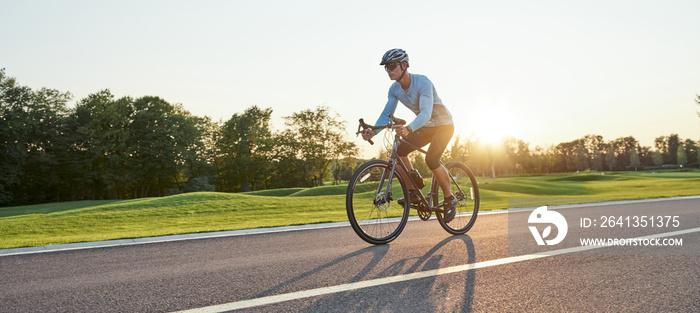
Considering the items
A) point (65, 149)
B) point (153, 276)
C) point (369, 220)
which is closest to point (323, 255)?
point (369, 220)

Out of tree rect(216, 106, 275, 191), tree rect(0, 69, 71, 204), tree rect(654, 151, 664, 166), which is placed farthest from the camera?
tree rect(654, 151, 664, 166)

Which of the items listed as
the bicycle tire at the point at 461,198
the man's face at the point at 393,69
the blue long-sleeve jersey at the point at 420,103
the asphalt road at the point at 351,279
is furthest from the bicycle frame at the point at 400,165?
the man's face at the point at 393,69

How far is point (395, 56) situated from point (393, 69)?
0.15 m

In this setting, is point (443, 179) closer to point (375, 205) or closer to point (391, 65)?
point (375, 205)

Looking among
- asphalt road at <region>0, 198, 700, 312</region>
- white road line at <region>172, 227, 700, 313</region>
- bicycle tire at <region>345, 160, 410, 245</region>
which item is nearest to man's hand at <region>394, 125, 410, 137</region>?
bicycle tire at <region>345, 160, 410, 245</region>

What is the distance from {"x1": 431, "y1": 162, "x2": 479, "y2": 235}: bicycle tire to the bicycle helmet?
1743 millimetres

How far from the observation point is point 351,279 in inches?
129

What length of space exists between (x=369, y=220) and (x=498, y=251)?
4.78 feet

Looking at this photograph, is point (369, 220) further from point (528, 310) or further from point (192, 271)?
point (528, 310)

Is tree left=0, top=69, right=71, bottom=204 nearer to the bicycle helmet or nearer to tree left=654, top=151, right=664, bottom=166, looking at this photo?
the bicycle helmet

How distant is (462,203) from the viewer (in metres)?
6.24

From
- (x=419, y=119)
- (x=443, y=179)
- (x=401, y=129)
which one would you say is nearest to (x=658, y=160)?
(x=443, y=179)

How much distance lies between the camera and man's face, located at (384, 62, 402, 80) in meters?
5.17

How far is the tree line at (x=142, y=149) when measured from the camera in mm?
49438
